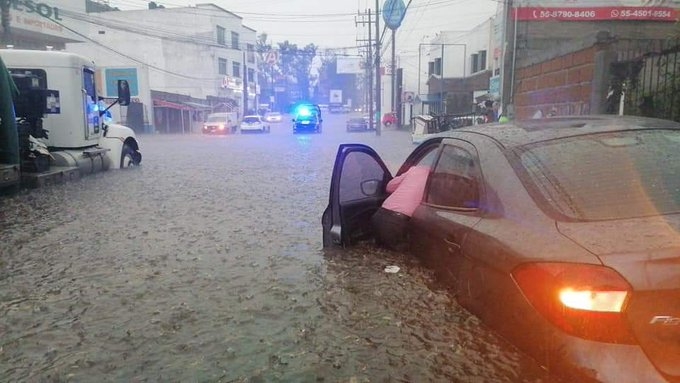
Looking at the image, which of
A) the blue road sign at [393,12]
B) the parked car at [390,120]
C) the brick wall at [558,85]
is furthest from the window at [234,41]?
the brick wall at [558,85]

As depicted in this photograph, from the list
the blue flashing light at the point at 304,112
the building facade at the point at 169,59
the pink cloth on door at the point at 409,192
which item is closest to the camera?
the pink cloth on door at the point at 409,192

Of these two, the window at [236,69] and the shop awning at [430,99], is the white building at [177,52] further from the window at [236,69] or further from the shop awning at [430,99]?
the shop awning at [430,99]

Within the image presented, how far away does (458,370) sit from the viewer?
2820 millimetres

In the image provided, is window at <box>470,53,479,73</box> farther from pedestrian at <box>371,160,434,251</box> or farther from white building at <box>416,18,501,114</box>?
pedestrian at <box>371,160,434,251</box>

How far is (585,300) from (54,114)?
37.7 ft

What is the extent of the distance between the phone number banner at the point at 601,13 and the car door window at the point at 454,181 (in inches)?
783

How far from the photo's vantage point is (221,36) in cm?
5703

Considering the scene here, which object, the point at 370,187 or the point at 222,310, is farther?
the point at 370,187

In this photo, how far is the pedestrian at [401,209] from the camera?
416 cm

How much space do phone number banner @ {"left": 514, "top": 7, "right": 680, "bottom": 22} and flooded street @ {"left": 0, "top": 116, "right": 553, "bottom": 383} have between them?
18230mm

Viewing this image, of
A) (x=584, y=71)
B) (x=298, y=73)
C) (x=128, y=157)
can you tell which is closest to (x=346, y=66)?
(x=298, y=73)

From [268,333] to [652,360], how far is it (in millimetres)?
2173

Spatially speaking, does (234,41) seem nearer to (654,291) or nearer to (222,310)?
(222,310)

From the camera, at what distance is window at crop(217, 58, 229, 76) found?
5562cm
